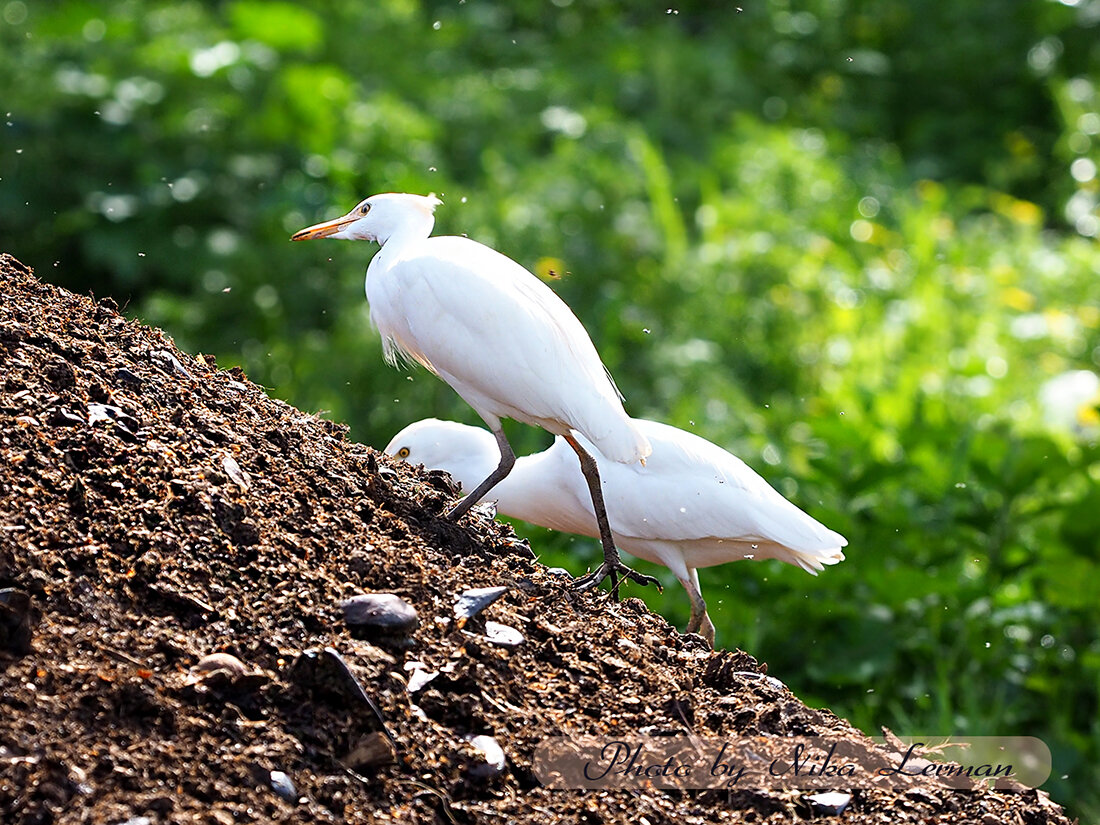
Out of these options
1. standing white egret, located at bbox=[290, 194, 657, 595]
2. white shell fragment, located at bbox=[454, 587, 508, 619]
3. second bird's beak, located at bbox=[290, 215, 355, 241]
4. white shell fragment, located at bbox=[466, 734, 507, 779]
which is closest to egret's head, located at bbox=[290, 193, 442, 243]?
second bird's beak, located at bbox=[290, 215, 355, 241]

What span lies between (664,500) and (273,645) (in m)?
1.88

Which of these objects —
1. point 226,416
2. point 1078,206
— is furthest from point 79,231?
point 1078,206

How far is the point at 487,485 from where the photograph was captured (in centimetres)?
333

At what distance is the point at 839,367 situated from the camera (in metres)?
7.23

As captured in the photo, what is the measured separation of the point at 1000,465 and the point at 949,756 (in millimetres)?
1804

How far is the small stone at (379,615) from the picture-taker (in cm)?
243

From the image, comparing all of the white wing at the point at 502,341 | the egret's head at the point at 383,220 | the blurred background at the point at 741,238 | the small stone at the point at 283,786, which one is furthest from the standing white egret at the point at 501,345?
the blurred background at the point at 741,238

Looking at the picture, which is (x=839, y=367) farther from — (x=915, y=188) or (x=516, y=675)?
(x=516, y=675)

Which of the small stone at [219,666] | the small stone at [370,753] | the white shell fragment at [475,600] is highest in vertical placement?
the small stone at [219,666]

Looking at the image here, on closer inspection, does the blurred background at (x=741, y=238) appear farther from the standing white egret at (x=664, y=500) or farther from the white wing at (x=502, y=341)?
the white wing at (x=502, y=341)

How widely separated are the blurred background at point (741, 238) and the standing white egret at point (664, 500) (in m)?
0.61

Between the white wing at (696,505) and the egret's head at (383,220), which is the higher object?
the egret's head at (383,220)

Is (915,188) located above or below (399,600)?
below

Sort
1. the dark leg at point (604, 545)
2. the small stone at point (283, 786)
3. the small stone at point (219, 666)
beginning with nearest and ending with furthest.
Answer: the small stone at point (283, 786), the small stone at point (219, 666), the dark leg at point (604, 545)
